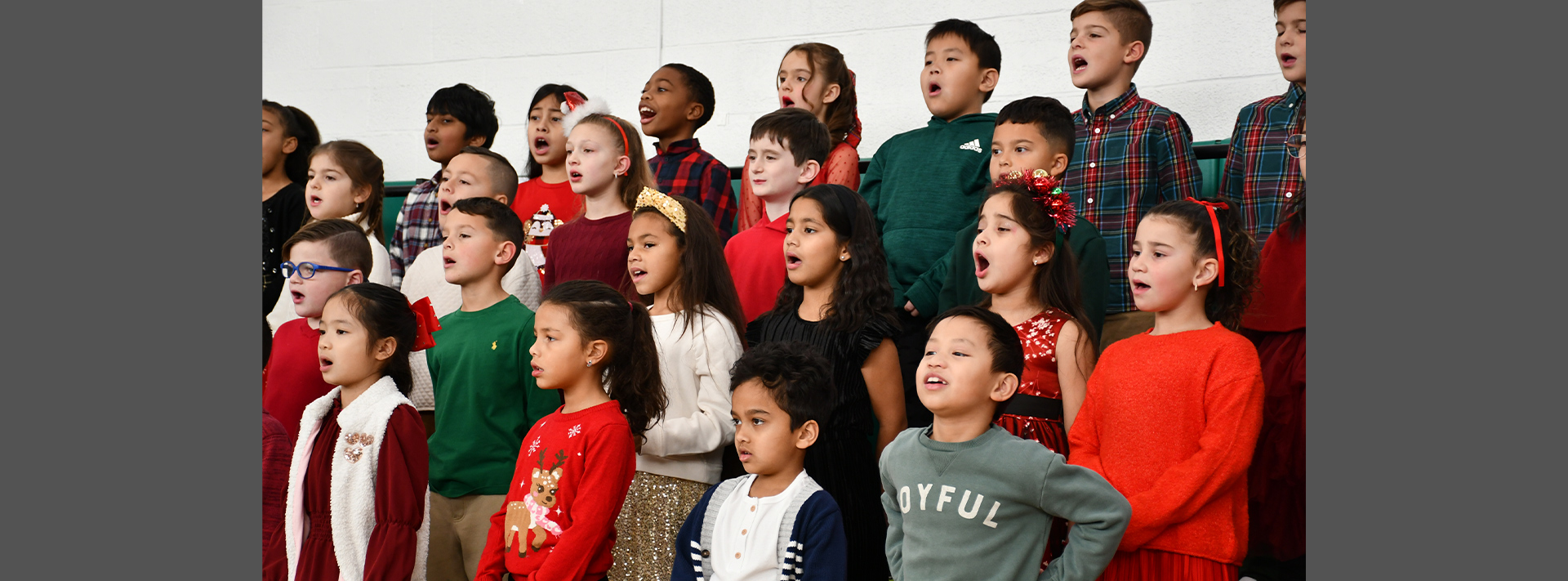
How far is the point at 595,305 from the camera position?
326cm

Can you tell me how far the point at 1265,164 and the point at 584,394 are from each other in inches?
80.0

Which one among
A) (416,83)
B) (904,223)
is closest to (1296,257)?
(904,223)

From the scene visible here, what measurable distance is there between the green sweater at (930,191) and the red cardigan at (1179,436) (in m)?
0.98

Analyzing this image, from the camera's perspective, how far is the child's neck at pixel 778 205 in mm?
4043

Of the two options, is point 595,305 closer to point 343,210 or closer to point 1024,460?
point 1024,460

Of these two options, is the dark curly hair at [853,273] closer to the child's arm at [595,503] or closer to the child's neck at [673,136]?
the child's arm at [595,503]

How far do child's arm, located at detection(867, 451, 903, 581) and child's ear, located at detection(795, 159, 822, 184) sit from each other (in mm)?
1371

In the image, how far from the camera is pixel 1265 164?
12.1 feet

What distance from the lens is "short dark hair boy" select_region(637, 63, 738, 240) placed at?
4.62m

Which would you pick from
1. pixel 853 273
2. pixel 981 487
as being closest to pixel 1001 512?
pixel 981 487

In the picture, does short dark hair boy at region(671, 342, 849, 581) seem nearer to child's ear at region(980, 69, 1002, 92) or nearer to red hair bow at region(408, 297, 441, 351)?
red hair bow at region(408, 297, 441, 351)

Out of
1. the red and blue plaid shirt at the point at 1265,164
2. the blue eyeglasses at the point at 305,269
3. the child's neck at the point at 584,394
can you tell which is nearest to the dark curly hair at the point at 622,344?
the child's neck at the point at 584,394

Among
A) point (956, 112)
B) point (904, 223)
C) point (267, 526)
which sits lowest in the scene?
point (267, 526)

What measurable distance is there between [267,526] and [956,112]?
2.53 meters
